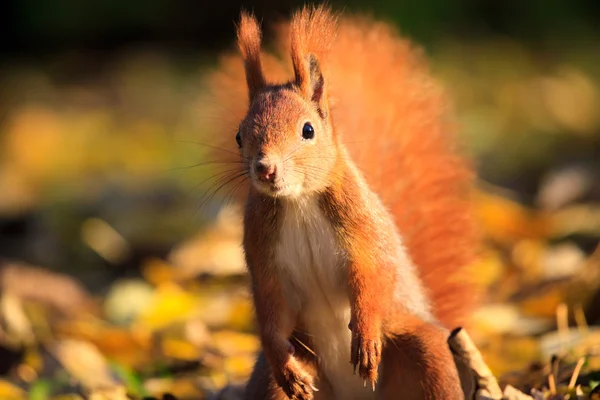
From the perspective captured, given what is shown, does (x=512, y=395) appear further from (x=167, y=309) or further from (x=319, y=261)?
(x=167, y=309)

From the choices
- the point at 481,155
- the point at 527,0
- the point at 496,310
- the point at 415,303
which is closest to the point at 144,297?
the point at 496,310

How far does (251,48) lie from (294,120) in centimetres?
19

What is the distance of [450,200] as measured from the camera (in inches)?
97.6

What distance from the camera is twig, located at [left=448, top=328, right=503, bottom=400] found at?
1747mm

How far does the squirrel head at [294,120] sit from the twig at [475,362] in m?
0.33

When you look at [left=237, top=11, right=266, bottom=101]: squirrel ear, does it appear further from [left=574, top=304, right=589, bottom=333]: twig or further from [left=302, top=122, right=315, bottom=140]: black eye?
[left=574, top=304, right=589, bottom=333]: twig

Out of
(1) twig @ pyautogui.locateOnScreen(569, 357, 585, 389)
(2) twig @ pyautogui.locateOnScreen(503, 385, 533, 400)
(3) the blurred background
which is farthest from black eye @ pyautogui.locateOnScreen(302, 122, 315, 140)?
(1) twig @ pyautogui.locateOnScreen(569, 357, 585, 389)

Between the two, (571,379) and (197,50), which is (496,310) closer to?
(571,379)

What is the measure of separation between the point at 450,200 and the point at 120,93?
4.07 metres

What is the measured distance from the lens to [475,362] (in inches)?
69.1

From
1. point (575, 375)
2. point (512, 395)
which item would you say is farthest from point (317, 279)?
point (575, 375)

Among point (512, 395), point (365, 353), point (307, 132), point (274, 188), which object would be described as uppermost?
point (307, 132)

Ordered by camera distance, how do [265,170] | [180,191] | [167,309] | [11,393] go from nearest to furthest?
1. [265,170]
2. [11,393]
3. [167,309]
4. [180,191]

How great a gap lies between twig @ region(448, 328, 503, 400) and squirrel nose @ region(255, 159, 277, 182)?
14.9 inches
